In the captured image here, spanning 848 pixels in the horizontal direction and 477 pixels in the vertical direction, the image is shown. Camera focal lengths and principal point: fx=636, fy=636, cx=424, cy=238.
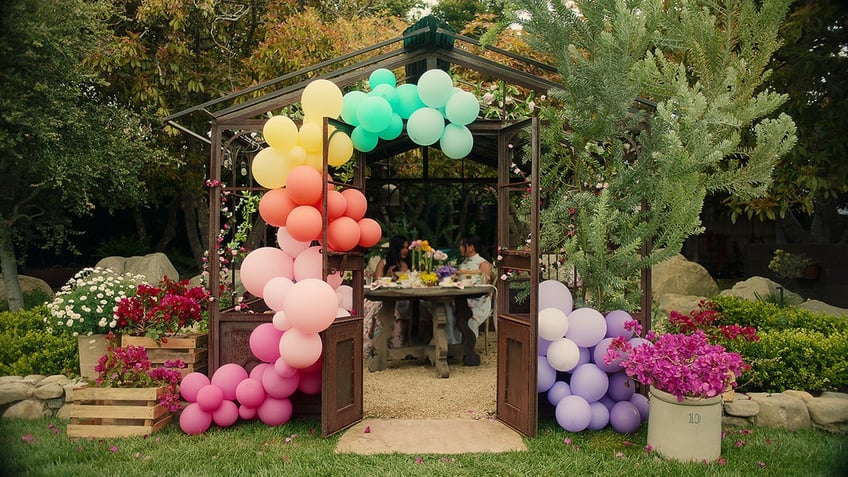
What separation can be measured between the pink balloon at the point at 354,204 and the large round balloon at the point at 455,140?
789 millimetres

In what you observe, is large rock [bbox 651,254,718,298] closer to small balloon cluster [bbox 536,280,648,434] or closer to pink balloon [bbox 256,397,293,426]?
small balloon cluster [bbox 536,280,648,434]

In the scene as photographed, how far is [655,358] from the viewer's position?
4.35m

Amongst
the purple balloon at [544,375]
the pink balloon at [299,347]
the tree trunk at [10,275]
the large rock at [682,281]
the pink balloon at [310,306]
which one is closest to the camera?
the pink balloon at [310,306]

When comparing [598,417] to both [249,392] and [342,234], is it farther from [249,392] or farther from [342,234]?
[249,392]

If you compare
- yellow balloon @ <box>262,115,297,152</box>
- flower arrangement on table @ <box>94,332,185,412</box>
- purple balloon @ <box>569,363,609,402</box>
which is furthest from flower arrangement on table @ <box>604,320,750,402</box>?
flower arrangement on table @ <box>94,332,185,412</box>

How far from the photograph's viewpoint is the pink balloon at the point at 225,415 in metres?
4.91

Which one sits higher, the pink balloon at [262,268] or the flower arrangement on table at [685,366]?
the pink balloon at [262,268]

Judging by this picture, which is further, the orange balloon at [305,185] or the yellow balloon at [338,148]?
the yellow balloon at [338,148]

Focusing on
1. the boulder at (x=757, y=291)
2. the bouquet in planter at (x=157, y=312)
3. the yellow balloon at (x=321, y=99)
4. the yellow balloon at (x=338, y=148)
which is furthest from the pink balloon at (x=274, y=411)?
the boulder at (x=757, y=291)

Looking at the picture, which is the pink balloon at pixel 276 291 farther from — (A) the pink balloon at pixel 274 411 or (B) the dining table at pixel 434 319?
(B) the dining table at pixel 434 319

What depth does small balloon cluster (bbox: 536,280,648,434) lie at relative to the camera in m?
4.82

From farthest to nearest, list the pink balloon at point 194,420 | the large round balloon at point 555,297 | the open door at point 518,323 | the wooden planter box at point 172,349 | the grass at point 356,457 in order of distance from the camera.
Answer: the wooden planter box at point 172,349 → the large round balloon at point 555,297 → the pink balloon at point 194,420 → the open door at point 518,323 → the grass at point 356,457

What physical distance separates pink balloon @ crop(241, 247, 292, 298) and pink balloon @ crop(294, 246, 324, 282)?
0.15 metres

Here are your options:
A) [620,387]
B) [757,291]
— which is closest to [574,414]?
[620,387]
